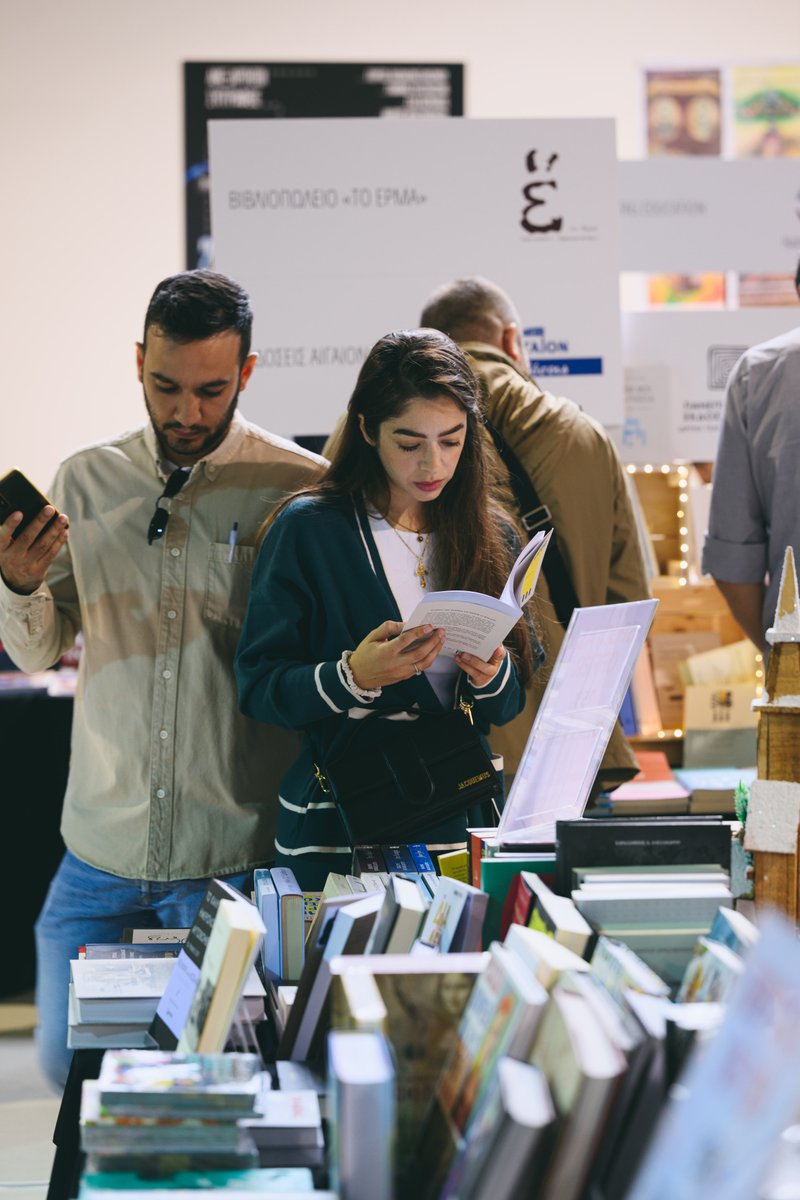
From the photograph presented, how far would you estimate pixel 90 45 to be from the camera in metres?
6.41

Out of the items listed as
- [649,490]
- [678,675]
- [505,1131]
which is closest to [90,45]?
[649,490]

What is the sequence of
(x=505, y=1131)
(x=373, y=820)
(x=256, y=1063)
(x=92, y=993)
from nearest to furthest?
(x=505, y=1131) < (x=256, y=1063) < (x=92, y=993) < (x=373, y=820)

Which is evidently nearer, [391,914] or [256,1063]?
[256,1063]

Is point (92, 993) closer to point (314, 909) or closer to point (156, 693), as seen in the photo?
point (314, 909)

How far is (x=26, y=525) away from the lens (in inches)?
85.0

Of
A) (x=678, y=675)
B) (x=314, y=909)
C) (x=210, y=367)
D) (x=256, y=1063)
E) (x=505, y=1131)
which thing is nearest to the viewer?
(x=505, y=1131)

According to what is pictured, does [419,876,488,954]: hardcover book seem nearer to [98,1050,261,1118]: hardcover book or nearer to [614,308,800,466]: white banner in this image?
[98,1050,261,1118]: hardcover book

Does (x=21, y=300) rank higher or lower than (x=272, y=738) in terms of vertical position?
higher

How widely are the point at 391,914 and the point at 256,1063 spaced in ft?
0.73

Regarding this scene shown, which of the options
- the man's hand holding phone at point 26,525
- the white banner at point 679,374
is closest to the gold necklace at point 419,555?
the man's hand holding phone at point 26,525

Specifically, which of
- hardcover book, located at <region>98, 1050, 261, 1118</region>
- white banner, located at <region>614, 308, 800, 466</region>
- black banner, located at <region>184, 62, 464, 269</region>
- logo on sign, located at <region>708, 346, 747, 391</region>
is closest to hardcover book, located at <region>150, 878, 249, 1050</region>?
hardcover book, located at <region>98, 1050, 261, 1118</region>

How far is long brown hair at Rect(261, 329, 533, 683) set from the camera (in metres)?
2.09

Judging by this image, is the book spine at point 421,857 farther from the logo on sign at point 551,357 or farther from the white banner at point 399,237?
the logo on sign at point 551,357

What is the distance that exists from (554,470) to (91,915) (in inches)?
48.8
